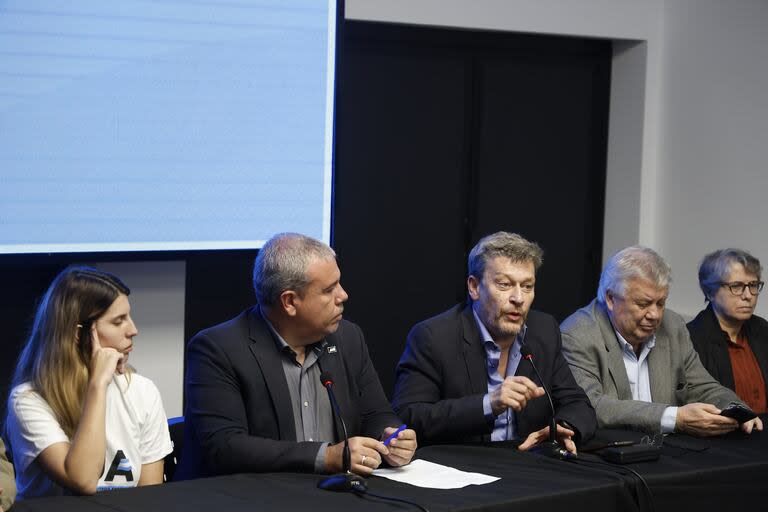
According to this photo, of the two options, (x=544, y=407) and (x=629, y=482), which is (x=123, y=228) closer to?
(x=544, y=407)

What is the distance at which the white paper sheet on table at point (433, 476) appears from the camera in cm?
258

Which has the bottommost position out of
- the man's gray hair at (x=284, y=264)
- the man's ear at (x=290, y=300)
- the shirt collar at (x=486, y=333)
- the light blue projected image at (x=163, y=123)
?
the shirt collar at (x=486, y=333)

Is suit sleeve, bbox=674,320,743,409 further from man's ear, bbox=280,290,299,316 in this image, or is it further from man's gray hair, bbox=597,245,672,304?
man's ear, bbox=280,290,299,316

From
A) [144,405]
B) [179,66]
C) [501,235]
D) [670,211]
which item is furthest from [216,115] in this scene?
[670,211]

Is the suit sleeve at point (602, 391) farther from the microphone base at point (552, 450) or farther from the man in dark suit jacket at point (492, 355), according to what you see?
the microphone base at point (552, 450)

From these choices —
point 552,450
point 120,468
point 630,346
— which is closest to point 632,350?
point 630,346

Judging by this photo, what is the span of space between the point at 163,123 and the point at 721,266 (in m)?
2.15

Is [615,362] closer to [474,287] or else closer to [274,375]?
[474,287]

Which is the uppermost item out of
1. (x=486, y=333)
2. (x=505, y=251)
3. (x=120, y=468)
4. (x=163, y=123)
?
(x=163, y=123)

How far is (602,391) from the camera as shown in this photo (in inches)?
141

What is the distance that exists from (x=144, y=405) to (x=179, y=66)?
1679 millimetres

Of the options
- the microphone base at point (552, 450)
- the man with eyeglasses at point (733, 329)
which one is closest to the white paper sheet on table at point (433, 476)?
the microphone base at point (552, 450)

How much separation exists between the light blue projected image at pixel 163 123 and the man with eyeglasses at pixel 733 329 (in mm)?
1507

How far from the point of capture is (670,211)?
5.96m
